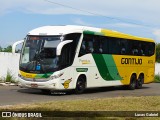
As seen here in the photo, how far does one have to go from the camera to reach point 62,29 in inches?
777

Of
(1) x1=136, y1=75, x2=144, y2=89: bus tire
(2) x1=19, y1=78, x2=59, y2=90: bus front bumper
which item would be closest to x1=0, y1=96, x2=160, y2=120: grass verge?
(2) x1=19, y1=78, x2=59, y2=90: bus front bumper

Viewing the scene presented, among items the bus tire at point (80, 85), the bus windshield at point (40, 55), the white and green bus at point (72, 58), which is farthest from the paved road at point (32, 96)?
the bus windshield at point (40, 55)

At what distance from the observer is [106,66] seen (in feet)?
75.0

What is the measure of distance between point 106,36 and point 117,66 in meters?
2.27

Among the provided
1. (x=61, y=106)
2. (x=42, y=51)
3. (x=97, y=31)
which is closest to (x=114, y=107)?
(x=61, y=106)

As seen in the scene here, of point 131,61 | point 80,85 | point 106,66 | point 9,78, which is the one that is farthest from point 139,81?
point 9,78

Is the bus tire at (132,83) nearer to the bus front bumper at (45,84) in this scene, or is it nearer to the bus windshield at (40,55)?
the bus front bumper at (45,84)

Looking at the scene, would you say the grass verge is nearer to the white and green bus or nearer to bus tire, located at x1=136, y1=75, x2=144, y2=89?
the white and green bus

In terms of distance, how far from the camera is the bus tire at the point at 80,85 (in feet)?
66.9

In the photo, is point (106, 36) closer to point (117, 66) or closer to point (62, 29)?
point (117, 66)

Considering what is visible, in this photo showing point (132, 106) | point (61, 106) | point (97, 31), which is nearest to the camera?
point (61, 106)

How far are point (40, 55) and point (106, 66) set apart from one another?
4983 mm

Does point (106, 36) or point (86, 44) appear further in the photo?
point (106, 36)

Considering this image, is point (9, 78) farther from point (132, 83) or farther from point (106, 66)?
point (132, 83)
